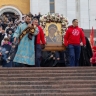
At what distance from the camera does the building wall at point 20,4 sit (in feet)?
99.6

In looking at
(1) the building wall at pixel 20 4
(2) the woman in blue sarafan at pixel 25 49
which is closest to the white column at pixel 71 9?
(1) the building wall at pixel 20 4

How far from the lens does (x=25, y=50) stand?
12.4 metres

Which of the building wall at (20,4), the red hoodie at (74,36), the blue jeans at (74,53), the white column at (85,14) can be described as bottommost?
the blue jeans at (74,53)

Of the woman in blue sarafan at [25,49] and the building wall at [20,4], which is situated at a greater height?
the building wall at [20,4]

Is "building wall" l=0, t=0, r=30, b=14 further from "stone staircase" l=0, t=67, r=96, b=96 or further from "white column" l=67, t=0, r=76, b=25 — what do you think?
"stone staircase" l=0, t=67, r=96, b=96

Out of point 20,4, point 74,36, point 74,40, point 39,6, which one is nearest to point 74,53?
point 74,40

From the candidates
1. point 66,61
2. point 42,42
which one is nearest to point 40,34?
point 42,42

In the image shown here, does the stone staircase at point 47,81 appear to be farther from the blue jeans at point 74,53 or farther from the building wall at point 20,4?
the building wall at point 20,4

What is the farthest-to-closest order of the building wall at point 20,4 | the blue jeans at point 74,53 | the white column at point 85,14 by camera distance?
the building wall at point 20,4, the white column at point 85,14, the blue jeans at point 74,53

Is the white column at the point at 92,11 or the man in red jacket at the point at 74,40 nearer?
the man in red jacket at the point at 74,40

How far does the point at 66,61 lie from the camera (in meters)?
15.5

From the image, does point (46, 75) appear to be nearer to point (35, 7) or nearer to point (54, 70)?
point (54, 70)

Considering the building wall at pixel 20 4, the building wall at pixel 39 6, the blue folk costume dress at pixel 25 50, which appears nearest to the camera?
the blue folk costume dress at pixel 25 50

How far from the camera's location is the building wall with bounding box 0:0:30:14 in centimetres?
3036
